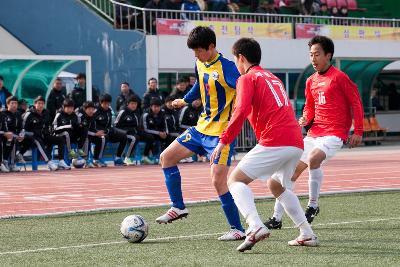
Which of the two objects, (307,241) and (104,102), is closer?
(307,241)

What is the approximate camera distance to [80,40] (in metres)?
32.0

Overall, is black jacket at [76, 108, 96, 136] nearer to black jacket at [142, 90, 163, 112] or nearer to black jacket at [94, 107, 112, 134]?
black jacket at [94, 107, 112, 134]

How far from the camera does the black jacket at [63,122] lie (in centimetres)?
2356

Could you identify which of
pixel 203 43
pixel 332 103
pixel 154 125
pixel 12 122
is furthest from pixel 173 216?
pixel 154 125

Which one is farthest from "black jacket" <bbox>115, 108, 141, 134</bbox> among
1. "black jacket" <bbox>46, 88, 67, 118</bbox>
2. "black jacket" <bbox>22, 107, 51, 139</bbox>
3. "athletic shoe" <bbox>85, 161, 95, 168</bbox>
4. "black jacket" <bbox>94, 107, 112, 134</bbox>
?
"black jacket" <bbox>22, 107, 51, 139</bbox>

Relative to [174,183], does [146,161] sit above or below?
below

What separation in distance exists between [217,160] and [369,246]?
1712 millimetres

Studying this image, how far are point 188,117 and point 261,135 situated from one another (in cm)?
1663

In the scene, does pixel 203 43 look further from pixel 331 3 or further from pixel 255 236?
pixel 331 3

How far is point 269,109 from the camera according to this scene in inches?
356

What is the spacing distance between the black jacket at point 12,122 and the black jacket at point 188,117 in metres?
4.51

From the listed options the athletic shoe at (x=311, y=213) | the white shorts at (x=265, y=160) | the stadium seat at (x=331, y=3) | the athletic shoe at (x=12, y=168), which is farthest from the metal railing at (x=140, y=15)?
the white shorts at (x=265, y=160)

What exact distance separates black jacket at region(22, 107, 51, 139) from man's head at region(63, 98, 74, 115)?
45 centimetres

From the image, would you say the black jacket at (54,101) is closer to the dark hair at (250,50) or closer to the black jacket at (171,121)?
the black jacket at (171,121)
